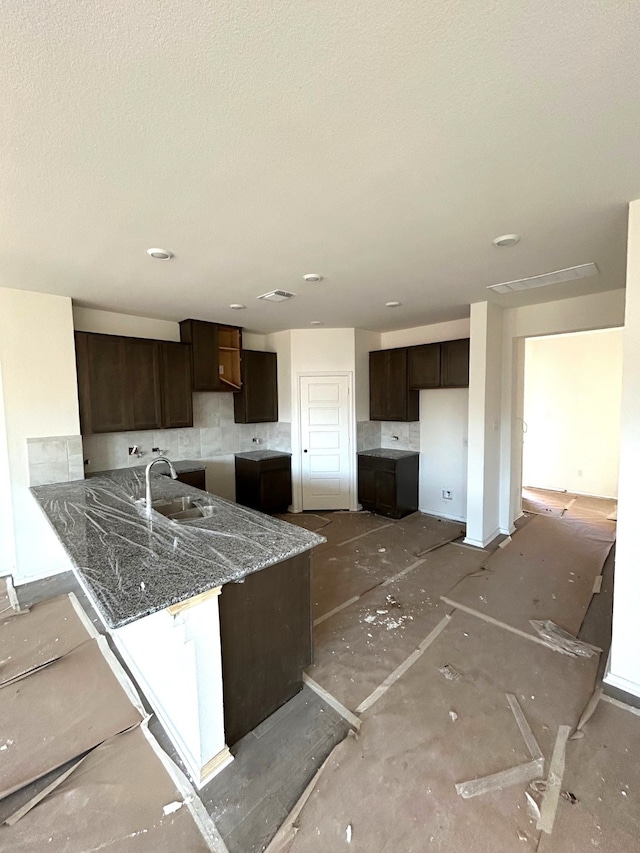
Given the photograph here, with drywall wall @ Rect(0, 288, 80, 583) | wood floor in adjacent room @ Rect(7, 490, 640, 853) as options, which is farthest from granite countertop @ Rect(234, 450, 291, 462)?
wood floor in adjacent room @ Rect(7, 490, 640, 853)

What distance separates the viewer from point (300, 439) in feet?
16.3

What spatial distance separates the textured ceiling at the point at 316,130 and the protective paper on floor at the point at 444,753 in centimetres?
255

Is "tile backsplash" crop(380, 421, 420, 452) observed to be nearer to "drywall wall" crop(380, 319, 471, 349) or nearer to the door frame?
the door frame

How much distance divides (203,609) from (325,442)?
364 cm

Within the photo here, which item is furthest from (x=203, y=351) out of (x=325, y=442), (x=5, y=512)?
(x=5, y=512)

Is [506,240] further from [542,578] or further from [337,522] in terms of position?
[337,522]

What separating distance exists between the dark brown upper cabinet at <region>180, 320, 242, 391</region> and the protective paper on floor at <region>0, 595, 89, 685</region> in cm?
245

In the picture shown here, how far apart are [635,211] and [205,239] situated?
7.59 ft

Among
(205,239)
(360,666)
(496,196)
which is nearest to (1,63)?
(205,239)

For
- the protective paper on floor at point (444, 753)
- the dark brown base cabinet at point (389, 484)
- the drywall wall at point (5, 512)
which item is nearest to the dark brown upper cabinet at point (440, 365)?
the dark brown base cabinet at point (389, 484)

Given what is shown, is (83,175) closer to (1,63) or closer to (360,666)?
(1,63)

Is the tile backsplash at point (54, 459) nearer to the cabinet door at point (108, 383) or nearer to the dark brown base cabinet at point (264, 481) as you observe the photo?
the cabinet door at point (108, 383)

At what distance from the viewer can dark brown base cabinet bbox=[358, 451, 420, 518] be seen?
4.64 metres

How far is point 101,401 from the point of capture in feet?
11.5
